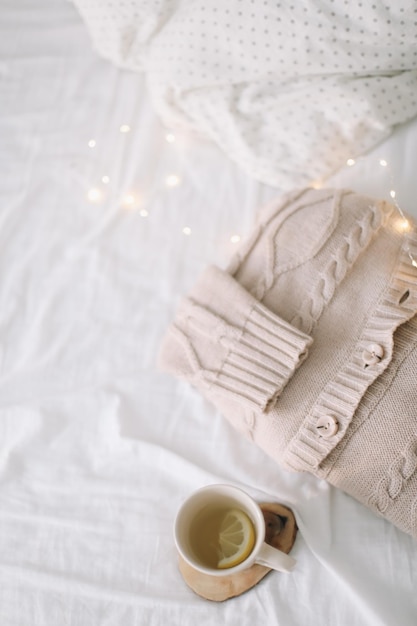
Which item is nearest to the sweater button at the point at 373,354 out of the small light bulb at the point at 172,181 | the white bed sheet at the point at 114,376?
the white bed sheet at the point at 114,376

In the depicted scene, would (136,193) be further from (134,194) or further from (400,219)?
(400,219)

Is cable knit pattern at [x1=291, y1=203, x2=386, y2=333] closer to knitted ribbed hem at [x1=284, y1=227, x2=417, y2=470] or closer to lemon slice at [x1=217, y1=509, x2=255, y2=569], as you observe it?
knitted ribbed hem at [x1=284, y1=227, x2=417, y2=470]

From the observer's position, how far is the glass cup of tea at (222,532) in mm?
747

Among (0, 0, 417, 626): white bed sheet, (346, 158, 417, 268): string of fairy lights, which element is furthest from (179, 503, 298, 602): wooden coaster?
(346, 158, 417, 268): string of fairy lights

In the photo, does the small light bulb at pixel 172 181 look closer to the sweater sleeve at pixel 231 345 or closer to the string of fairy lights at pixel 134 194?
the string of fairy lights at pixel 134 194

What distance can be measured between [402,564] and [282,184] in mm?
678

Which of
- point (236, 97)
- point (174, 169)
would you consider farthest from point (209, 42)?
point (174, 169)

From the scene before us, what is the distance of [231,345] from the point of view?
0.87 meters

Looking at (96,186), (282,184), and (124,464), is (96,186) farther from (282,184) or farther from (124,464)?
(124,464)

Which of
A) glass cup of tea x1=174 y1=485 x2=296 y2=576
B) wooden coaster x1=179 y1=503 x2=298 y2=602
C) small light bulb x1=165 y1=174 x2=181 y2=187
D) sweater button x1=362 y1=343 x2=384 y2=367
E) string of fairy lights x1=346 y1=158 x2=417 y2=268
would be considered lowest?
wooden coaster x1=179 y1=503 x2=298 y2=602

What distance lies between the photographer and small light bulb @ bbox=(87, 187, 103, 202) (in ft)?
3.82

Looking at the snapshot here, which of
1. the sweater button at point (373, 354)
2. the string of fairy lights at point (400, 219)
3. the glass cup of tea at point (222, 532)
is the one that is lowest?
the glass cup of tea at point (222, 532)

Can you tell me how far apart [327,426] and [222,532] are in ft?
0.67

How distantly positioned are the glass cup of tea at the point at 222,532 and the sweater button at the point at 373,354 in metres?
0.25
